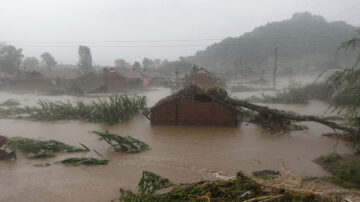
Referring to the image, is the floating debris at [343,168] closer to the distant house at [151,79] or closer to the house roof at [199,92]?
the house roof at [199,92]

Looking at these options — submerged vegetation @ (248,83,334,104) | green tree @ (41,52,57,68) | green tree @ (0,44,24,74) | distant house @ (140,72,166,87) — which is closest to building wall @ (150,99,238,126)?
submerged vegetation @ (248,83,334,104)

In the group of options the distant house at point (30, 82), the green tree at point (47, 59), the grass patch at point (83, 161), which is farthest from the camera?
the green tree at point (47, 59)

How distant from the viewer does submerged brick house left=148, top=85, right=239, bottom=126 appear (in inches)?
365

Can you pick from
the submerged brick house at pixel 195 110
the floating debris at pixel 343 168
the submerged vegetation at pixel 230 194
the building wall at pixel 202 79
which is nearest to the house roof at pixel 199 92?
the submerged brick house at pixel 195 110

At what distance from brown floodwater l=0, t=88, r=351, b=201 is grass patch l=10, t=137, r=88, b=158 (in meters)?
0.27

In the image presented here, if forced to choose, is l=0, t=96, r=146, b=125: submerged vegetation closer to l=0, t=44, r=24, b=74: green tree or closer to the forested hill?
l=0, t=44, r=24, b=74: green tree

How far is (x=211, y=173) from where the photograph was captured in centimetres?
525

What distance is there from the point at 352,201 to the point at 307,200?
1.09 meters

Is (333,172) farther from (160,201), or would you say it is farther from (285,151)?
(160,201)

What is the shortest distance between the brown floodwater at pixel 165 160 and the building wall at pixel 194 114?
34cm

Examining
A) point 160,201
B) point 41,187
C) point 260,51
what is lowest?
point 41,187

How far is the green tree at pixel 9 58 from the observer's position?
50219 mm

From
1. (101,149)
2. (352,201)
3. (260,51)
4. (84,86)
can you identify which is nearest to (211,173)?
(352,201)

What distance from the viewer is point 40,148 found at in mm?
6602
